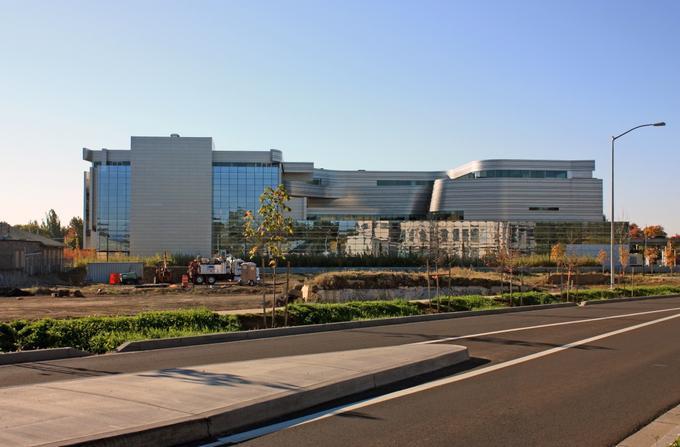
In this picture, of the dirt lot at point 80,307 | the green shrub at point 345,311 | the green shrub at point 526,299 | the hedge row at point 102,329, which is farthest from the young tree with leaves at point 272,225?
the green shrub at point 526,299

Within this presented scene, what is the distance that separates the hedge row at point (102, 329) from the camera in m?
14.3

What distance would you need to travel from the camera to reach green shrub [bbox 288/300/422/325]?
20.9 meters

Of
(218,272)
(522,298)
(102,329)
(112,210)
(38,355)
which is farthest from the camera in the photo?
(112,210)

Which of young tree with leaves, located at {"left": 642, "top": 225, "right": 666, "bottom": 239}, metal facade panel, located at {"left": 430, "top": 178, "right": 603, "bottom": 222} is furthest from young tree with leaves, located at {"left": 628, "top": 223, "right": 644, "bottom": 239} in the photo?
metal facade panel, located at {"left": 430, "top": 178, "right": 603, "bottom": 222}

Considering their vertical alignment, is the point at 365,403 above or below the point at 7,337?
below

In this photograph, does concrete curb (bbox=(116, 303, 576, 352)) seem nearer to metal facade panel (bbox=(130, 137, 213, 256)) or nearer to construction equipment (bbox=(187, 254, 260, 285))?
construction equipment (bbox=(187, 254, 260, 285))

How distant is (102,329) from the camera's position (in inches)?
630

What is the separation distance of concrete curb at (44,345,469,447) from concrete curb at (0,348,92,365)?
6.53 metres

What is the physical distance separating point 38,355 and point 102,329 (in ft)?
10.2

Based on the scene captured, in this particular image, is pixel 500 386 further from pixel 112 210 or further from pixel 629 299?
pixel 112 210

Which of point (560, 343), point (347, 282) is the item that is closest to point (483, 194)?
point (347, 282)

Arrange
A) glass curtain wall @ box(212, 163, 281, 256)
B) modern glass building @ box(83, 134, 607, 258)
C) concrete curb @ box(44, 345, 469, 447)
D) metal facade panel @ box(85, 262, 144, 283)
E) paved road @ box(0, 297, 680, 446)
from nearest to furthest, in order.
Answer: concrete curb @ box(44, 345, 469, 447) → paved road @ box(0, 297, 680, 446) → metal facade panel @ box(85, 262, 144, 283) → modern glass building @ box(83, 134, 607, 258) → glass curtain wall @ box(212, 163, 281, 256)

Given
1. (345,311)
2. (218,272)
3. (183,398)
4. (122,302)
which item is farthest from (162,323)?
(218,272)

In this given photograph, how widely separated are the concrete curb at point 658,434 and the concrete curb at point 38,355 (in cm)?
1026
